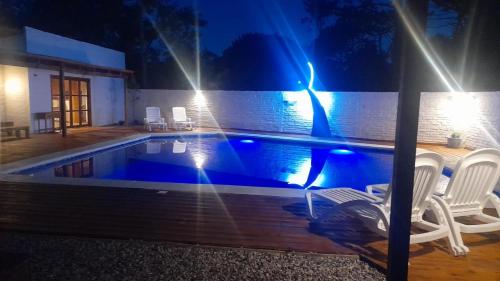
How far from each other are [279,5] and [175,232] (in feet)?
93.0

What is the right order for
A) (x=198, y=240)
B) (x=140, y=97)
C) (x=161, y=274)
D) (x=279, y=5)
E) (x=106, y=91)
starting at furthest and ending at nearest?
1. (x=279, y=5)
2. (x=140, y=97)
3. (x=106, y=91)
4. (x=198, y=240)
5. (x=161, y=274)

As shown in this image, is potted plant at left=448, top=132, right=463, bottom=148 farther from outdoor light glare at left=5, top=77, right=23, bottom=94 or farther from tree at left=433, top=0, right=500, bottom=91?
outdoor light glare at left=5, top=77, right=23, bottom=94

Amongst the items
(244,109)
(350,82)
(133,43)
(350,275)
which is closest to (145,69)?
(133,43)

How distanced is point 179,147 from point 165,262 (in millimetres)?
8218

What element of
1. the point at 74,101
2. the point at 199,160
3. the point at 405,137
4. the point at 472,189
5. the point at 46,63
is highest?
the point at 46,63

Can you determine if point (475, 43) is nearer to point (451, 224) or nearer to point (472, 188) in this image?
point (472, 188)

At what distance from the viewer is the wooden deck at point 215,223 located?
10.1ft

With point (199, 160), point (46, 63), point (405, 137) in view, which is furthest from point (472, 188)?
point (46, 63)

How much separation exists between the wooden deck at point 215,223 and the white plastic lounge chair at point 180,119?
953 cm

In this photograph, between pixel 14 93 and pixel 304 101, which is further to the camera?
pixel 304 101

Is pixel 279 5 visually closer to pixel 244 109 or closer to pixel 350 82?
pixel 350 82

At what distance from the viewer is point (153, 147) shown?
11.0 m

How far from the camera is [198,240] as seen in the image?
11.1 ft

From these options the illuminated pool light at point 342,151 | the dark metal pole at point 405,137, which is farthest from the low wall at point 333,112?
the dark metal pole at point 405,137
